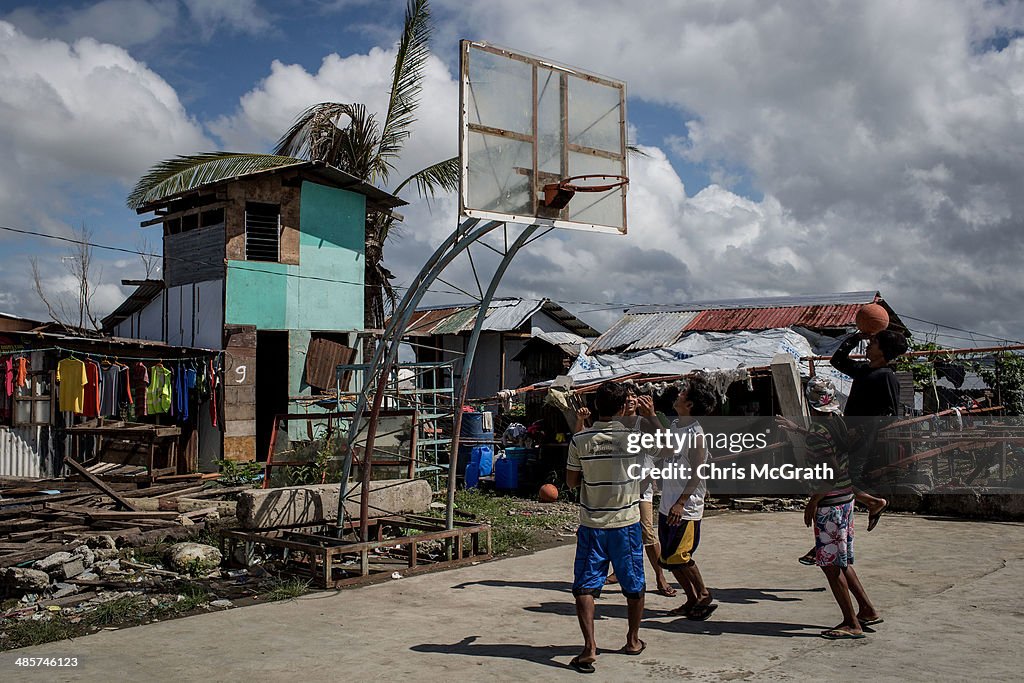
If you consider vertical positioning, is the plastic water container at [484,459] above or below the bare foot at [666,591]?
above

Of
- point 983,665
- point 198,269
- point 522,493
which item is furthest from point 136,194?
point 983,665

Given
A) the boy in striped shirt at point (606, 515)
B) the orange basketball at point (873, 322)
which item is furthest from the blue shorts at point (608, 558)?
the orange basketball at point (873, 322)

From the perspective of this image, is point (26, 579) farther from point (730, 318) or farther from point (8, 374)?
point (730, 318)

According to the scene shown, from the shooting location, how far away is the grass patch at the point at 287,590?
7055 mm

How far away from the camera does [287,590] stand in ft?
23.4

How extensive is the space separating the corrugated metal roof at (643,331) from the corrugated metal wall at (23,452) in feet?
46.5

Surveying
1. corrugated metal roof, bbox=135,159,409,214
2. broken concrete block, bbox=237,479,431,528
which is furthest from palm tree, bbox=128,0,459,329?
broken concrete block, bbox=237,479,431,528

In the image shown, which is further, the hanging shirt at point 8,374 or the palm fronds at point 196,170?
the palm fronds at point 196,170

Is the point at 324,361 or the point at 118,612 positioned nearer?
the point at 118,612

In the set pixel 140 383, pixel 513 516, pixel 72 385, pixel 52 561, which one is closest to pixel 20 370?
pixel 72 385

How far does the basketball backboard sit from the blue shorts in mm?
3295

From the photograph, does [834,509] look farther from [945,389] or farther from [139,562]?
[945,389]

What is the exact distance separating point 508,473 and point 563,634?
9.25m

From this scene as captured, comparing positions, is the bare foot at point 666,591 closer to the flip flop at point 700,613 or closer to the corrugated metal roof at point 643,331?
the flip flop at point 700,613
